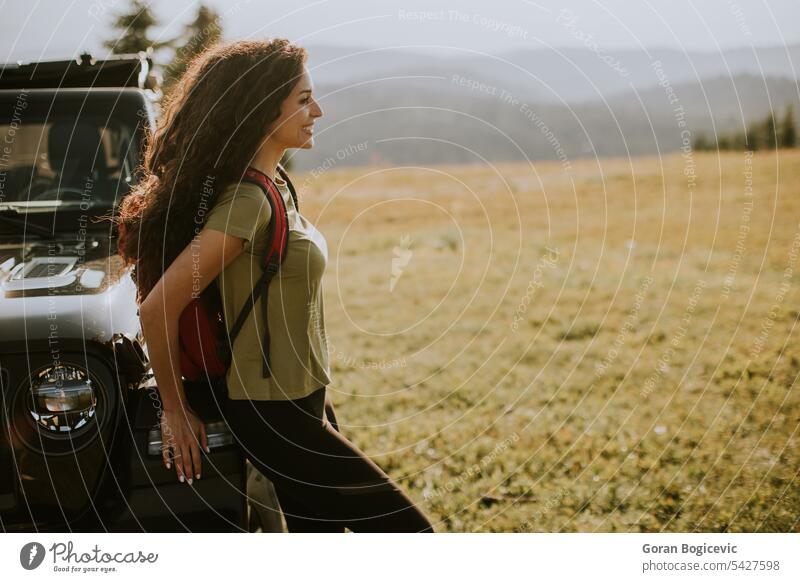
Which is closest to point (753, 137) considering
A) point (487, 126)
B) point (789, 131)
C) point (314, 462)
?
point (789, 131)

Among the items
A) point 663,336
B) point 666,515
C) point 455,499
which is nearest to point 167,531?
point 455,499

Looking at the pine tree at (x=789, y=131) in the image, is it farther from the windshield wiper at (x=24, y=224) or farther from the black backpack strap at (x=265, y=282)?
the black backpack strap at (x=265, y=282)

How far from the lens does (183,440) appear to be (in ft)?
9.10

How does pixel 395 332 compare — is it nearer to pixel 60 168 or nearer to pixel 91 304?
pixel 60 168

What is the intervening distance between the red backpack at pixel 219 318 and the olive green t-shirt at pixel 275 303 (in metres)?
0.02

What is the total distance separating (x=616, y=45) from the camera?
436 centimetres

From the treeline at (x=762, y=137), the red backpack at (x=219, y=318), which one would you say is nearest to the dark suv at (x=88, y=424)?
the red backpack at (x=219, y=318)

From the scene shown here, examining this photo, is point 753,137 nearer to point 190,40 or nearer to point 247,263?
point 190,40

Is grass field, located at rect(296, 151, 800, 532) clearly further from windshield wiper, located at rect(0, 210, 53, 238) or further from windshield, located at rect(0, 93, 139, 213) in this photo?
windshield wiper, located at rect(0, 210, 53, 238)

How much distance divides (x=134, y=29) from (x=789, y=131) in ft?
39.6

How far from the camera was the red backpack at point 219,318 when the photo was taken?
2.54m

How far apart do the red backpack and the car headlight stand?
1.23 ft

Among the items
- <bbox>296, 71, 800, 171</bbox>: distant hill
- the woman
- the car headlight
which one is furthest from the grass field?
<bbox>296, 71, 800, 171</bbox>: distant hill

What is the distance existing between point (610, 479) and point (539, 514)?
58cm
